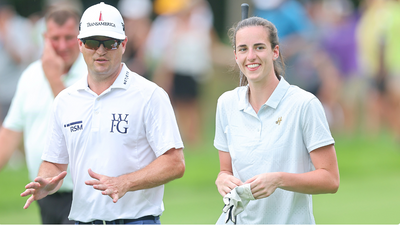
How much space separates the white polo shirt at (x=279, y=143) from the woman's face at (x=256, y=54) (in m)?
0.16

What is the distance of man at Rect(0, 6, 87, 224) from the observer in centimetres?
563

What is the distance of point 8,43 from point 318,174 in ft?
39.9

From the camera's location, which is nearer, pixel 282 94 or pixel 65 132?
pixel 282 94

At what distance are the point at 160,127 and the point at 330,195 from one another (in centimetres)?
611

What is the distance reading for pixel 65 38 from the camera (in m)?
5.77

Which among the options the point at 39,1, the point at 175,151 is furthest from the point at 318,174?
the point at 39,1

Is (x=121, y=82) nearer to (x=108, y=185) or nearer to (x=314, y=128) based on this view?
(x=108, y=185)

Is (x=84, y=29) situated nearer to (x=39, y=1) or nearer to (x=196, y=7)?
(x=196, y=7)

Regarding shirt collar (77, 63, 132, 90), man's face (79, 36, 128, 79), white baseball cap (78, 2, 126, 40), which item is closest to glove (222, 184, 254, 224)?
shirt collar (77, 63, 132, 90)

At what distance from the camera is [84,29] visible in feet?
14.7

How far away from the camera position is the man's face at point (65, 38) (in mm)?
5758

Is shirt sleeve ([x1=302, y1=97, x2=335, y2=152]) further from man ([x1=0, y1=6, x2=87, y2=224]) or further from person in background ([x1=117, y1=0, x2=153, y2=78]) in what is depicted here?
person in background ([x1=117, y1=0, x2=153, y2=78])

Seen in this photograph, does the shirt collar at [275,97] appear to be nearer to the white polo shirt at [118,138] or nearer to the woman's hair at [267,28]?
the woman's hair at [267,28]

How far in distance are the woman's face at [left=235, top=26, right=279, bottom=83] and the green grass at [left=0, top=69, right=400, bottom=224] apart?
14.0 feet
